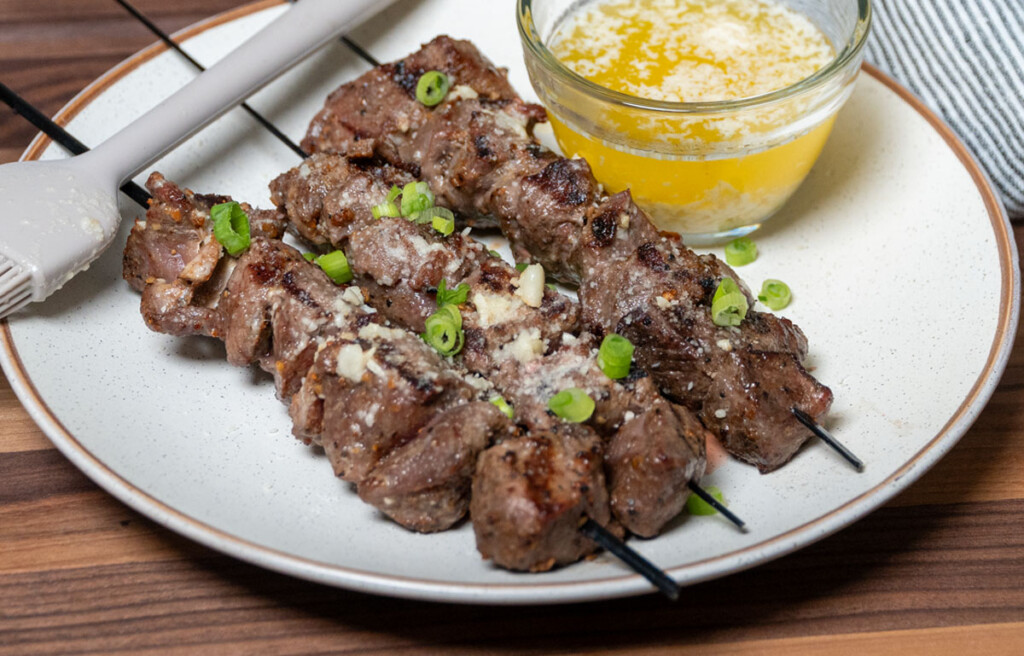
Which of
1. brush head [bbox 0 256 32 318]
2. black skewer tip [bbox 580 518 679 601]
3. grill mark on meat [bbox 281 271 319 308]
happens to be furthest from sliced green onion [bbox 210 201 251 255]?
black skewer tip [bbox 580 518 679 601]

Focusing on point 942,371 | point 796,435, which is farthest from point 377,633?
point 942,371

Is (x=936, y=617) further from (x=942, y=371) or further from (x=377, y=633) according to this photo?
(x=377, y=633)

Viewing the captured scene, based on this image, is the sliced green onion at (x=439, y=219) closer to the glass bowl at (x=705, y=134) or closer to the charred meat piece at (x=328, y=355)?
the charred meat piece at (x=328, y=355)

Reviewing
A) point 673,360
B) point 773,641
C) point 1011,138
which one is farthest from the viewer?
point 1011,138

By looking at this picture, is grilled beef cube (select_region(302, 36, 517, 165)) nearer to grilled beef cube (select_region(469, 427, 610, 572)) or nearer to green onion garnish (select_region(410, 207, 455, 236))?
green onion garnish (select_region(410, 207, 455, 236))

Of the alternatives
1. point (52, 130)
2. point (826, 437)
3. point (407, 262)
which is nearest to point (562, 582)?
point (826, 437)

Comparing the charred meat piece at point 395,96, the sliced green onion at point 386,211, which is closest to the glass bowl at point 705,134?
the charred meat piece at point 395,96
